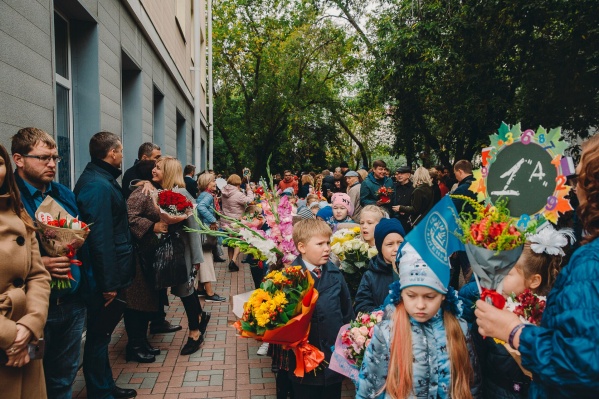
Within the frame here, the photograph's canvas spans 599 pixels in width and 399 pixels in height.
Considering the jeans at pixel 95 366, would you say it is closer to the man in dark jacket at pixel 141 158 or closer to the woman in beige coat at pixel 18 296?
the woman in beige coat at pixel 18 296

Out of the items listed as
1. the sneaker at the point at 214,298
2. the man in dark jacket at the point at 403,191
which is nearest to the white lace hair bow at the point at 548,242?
the man in dark jacket at the point at 403,191

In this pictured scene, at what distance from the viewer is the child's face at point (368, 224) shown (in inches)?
171

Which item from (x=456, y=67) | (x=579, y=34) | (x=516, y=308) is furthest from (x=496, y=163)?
(x=456, y=67)

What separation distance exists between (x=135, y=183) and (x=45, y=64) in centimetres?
146

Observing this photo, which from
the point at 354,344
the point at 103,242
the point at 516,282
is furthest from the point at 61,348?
the point at 516,282

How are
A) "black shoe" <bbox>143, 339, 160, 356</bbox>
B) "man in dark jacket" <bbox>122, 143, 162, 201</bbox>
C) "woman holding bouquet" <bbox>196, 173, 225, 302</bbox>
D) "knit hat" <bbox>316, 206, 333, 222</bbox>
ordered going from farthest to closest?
"woman holding bouquet" <bbox>196, 173, 225, 302</bbox> < "knit hat" <bbox>316, 206, 333, 222</bbox> < "man in dark jacket" <bbox>122, 143, 162, 201</bbox> < "black shoe" <bbox>143, 339, 160, 356</bbox>

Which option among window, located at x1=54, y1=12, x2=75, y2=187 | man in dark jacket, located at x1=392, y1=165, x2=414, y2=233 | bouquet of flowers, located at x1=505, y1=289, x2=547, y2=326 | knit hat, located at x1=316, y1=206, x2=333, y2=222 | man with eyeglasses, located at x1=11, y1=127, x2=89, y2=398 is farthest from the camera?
man in dark jacket, located at x1=392, y1=165, x2=414, y2=233

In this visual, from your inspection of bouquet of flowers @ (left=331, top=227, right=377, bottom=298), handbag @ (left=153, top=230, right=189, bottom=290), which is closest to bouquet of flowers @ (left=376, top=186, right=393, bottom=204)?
bouquet of flowers @ (left=331, top=227, right=377, bottom=298)

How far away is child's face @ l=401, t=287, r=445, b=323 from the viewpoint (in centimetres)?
245

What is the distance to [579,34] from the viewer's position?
9.02 m

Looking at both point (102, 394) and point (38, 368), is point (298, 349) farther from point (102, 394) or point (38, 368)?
point (102, 394)

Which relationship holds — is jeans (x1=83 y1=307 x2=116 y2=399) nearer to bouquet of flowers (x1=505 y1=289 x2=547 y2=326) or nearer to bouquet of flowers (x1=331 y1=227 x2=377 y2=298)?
bouquet of flowers (x1=331 y1=227 x2=377 y2=298)

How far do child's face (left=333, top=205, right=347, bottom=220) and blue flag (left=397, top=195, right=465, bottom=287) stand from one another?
3547 millimetres

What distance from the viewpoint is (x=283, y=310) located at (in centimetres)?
296
